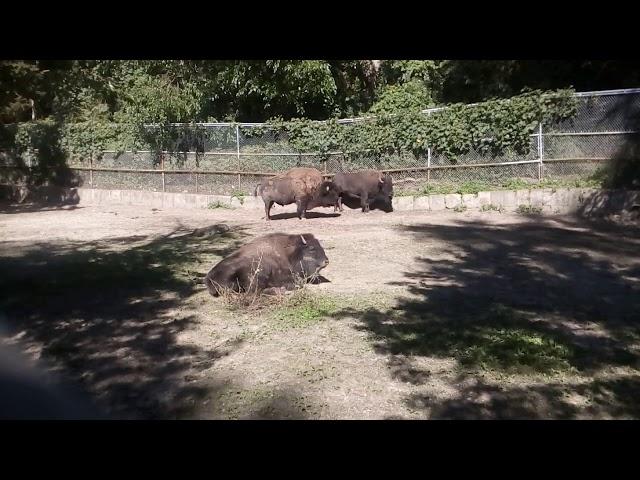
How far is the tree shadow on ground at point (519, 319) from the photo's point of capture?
4609 millimetres

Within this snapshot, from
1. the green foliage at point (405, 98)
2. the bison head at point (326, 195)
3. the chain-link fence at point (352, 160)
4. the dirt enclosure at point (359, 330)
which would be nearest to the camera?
the dirt enclosure at point (359, 330)

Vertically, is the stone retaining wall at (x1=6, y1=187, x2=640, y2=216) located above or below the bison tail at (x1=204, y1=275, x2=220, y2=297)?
above

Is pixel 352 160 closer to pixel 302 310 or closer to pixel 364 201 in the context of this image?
pixel 364 201

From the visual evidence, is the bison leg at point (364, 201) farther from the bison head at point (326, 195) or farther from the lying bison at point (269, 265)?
the lying bison at point (269, 265)

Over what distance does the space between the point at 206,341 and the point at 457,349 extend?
2495 mm

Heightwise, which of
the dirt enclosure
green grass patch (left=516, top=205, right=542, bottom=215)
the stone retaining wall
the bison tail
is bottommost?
the dirt enclosure

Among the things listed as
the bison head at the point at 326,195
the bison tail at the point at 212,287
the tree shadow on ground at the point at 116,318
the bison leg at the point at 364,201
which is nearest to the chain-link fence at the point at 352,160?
the bison leg at the point at 364,201

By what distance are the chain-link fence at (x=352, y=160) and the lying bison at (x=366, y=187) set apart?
123cm

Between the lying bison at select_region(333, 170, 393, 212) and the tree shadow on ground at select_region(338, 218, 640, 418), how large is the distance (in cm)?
550

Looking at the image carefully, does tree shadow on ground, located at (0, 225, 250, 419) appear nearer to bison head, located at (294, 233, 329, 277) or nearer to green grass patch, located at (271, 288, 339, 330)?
green grass patch, located at (271, 288, 339, 330)

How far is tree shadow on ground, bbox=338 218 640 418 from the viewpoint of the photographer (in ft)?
15.1

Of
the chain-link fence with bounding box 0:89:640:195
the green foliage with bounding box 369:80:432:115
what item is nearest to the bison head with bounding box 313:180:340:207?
the chain-link fence with bounding box 0:89:640:195

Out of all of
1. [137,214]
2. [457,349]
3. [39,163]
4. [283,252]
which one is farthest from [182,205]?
[457,349]
